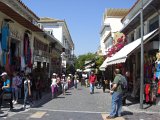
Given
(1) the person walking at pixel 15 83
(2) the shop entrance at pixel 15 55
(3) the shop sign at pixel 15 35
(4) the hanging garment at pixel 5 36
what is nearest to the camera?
(1) the person walking at pixel 15 83

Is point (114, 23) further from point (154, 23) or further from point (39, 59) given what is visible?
point (154, 23)

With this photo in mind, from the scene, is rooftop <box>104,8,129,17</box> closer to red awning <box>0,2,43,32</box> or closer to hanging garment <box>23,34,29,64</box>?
hanging garment <box>23,34,29,64</box>

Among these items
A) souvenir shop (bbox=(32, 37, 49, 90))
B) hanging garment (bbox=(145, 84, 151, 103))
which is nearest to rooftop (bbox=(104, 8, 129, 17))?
souvenir shop (bbox=(32, 37, 49, 90))

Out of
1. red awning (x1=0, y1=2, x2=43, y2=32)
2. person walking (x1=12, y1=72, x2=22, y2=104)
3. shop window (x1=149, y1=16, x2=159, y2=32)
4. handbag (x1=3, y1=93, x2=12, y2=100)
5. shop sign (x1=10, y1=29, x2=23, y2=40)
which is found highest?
red awning (x1=0, y1=2, x2=43, y2=32)

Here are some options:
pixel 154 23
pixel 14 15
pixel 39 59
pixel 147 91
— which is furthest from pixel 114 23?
pixel 147 91

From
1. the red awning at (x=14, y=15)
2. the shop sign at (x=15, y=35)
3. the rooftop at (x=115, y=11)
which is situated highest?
the rooftop at (x=115, y=11)

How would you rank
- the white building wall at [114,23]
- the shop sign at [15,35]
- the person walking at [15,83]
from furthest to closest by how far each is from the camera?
the white building wall at [114,23] → the shop sign at [15,35] → the person walking at [15,83]

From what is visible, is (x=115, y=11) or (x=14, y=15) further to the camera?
(x=115, y=11)

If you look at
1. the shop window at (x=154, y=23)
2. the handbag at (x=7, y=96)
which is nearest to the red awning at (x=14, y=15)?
the handbag at (x=7, y=96)

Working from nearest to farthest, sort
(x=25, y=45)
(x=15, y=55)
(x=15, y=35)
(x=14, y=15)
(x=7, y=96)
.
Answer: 1. (x=7, y=96)
2. (x=14, y=15)
3. (x=15, y=35)
4. (x=15, y=55)
5. (x=25, y=45)

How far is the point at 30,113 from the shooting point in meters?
14.6

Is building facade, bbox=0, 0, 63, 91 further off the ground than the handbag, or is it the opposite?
building facade, bbox=0, 0, 63, 91

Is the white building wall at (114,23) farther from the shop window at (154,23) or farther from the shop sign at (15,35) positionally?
the shop window at (154,23)

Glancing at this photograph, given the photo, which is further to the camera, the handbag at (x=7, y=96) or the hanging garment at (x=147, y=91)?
the hanging garment at (x=147, y=91)
